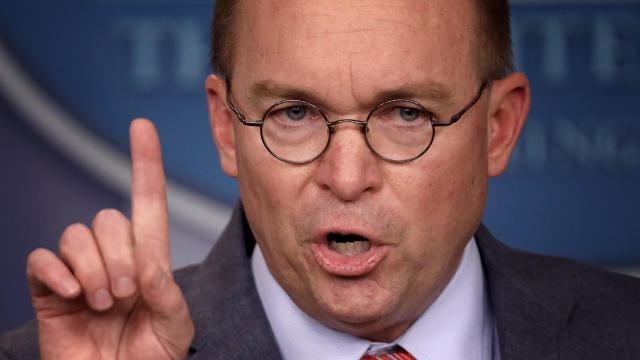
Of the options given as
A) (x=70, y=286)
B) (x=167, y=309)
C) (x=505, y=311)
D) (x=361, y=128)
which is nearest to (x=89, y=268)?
(x=70, y=286)

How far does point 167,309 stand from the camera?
67.9 inches

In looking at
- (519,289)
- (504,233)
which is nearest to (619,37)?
(504,233)

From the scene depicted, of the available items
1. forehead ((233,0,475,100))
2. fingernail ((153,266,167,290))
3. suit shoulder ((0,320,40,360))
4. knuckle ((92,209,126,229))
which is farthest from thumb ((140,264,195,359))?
suit shoulder ((0,320,40,360))

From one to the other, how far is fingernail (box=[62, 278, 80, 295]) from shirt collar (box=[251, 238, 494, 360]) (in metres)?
0.70

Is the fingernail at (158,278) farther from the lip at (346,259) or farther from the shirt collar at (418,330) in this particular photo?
the shirt collar at (418,330)

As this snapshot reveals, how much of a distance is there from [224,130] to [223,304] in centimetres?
44

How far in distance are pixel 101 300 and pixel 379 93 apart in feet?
2.43

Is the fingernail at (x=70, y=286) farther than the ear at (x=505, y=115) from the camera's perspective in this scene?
No

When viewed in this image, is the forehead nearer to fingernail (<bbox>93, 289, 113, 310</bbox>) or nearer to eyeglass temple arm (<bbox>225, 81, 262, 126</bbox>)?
eyeglass temple arm (<bbox>225, 81, 262, 126</bbox>)

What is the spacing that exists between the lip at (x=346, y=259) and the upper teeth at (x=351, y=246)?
1cm

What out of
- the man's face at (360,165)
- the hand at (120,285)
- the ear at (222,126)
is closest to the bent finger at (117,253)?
the hand at (120,285)

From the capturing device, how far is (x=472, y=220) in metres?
2.19

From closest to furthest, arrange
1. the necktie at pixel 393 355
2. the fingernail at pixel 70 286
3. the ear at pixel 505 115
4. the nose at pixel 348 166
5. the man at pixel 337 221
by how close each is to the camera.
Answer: the fingernail at pixel 70 286 < the man at pixel 337 221 < the nose at pixel 348 166 < the necktie at pixel 393 355 < the ear at pixel 505 115

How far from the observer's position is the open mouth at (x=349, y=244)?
2008mm
